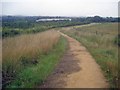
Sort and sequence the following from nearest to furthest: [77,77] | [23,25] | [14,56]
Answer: [77,77] → [14,56] → [23,25]

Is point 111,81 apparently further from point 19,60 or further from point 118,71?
point 19,60

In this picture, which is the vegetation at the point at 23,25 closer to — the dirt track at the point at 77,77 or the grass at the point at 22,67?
the grass at the point at 22,67

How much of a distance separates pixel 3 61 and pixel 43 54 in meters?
5.06

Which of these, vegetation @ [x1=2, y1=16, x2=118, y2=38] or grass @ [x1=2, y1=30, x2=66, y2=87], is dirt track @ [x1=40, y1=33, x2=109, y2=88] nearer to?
grass @ [x1=2, y1=30, x2=66, y2=87]

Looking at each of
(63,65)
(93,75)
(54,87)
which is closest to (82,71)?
(93,75)

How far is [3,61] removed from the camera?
959 cm

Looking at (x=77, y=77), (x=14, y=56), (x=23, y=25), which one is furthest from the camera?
(x=23, y=25)

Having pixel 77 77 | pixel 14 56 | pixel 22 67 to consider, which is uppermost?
pixel 14 56

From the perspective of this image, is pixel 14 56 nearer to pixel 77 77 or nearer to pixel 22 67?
pixel 22 67

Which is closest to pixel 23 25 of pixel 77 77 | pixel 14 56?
pixel 14 56

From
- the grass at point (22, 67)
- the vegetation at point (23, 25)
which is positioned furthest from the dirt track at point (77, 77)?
the vegetation at point (23, 25)

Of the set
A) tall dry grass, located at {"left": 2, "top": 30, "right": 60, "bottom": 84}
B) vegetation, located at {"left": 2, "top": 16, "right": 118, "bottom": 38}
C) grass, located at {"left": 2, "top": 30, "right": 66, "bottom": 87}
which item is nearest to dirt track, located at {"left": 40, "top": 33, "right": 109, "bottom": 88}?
grass, located at {"left": 2, "top": 30, "right": 66, "bottom": 87}

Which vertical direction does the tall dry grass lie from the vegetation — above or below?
below

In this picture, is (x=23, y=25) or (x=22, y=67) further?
(x=23, y=25)
